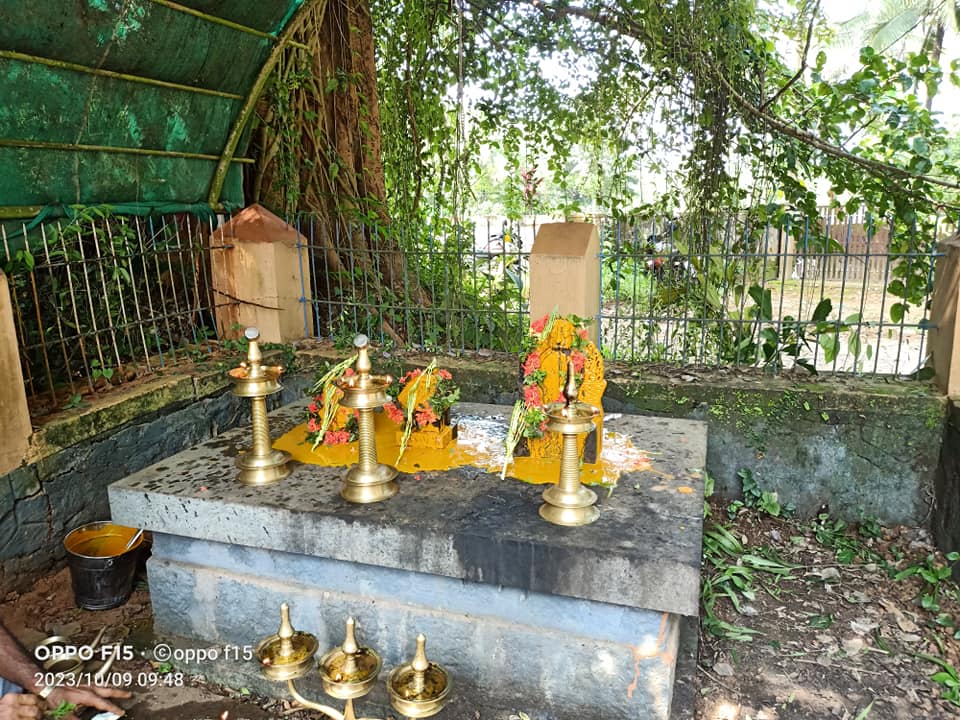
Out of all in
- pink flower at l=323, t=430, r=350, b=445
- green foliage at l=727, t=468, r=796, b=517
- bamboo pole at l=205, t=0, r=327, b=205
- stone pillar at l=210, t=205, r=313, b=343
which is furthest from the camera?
bamboo pole at l=205, t=0, r=327, b=205

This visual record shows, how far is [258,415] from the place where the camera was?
3090 mm

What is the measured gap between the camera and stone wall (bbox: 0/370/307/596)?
3.44 m

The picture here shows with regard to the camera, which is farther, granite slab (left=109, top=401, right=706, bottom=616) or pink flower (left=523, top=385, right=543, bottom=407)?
pink flower (left=523, top=385, right=543, bottom=407)

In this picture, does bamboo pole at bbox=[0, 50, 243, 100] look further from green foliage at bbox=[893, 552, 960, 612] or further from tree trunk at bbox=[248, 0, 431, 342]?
green foliage at bbox=[893, 552, 960, 612]

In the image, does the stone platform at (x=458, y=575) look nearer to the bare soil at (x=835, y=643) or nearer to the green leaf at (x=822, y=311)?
the bare soil at (x=835, y=643)

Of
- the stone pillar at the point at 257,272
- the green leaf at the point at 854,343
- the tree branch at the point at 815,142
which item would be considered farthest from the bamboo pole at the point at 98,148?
the green leaf at the point at 854,343

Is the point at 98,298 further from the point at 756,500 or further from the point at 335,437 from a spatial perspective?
the point at 756,500

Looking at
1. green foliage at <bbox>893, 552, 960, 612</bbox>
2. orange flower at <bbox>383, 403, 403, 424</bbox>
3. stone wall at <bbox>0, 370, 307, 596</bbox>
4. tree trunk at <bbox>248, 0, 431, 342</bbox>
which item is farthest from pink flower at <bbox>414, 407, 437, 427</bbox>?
green foliage at <bbox>893, 552, 960, 612</bbox>

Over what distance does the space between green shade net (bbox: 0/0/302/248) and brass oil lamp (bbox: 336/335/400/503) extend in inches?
108

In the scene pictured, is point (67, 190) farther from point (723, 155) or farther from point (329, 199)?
point (723, 155)

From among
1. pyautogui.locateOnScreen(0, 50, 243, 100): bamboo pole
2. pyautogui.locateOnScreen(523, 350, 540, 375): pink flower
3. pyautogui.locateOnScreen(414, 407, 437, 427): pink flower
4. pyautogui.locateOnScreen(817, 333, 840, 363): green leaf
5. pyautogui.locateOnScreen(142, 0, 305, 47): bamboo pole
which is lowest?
pyautogui.locateOnScreen(414, 407, 437, 427): pink flower

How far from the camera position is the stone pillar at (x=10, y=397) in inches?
128

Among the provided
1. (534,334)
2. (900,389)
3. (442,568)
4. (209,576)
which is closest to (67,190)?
(209,576)

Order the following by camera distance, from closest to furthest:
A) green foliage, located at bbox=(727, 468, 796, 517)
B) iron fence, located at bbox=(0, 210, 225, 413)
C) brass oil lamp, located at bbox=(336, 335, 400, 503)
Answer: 1. brass oil lamp, located at bbox=(336, 335, 400, 503)
2. iron fence, located at bbox=(0, 210, 225, 413)
3. green foliage, located at bbox=(727, 468, 796, 517)
